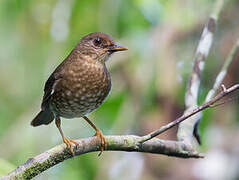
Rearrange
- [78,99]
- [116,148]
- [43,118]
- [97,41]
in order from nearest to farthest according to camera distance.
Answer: [116,148]
[78,99]
[97,41]
[43,118]

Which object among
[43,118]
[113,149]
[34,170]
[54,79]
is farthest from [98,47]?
[34,170]

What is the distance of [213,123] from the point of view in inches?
226

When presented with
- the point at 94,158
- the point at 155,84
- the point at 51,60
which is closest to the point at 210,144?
the point at 155,84

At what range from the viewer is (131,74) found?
4980 millimetres

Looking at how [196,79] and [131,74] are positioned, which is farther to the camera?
[131,74]

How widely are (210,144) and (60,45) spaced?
207 centimetres

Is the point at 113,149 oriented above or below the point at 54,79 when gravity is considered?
below

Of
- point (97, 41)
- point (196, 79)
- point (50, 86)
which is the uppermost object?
point (97, 41)

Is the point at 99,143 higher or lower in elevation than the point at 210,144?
higher

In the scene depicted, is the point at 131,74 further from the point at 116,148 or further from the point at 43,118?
the point at 116,148

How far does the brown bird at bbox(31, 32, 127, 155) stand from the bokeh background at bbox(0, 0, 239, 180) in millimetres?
567

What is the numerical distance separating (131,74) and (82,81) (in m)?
1.13

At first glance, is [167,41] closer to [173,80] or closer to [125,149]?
[173,80]

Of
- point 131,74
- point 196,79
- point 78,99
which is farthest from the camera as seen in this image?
point 131,74
